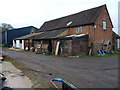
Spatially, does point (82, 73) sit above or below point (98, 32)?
below

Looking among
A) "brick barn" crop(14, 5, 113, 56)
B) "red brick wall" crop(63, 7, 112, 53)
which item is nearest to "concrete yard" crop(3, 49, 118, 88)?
"brick barn" crop(14, 5, 113, 56)

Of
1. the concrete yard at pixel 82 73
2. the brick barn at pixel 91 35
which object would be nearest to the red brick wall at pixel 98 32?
the brick barn at pixel 91 35

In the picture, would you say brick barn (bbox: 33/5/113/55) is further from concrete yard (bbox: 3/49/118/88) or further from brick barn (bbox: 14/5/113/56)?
concrete yard (bbox: 3/49/118/88)

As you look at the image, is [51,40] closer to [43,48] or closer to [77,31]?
[43,48]

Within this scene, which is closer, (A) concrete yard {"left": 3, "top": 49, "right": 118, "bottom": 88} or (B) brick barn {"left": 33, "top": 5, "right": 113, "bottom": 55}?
(A) concrete yard {"left": 3, "top": 49, "right": 118, "bottom": 88}

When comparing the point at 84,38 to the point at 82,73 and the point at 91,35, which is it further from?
the point at 82,73

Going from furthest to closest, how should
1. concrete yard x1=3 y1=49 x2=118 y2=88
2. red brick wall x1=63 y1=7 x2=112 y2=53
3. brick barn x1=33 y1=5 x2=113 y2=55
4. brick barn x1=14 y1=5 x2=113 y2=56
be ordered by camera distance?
red brick wall x1=63 y1=7 x2=112 y2=53
brick barn x1=33 y1=5 x2=113 y2=55
brick barn x1=14 y1=5 x2=113 y2=56
concrete yard x1=3 y1=49 x2=118 y2=88

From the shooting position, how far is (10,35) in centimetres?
3684

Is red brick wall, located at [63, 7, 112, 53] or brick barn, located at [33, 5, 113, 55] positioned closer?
brick barn, located at [33, 5, 113, 55]

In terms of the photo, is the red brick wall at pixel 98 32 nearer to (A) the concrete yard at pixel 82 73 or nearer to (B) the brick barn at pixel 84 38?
(B) the brick barn at pixel 84 38

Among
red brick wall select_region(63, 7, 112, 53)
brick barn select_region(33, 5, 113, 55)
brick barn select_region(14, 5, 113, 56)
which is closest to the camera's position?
brick barn select_region(14, 5, 113, 56)

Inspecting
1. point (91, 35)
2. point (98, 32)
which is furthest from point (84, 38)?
point (98, 32)

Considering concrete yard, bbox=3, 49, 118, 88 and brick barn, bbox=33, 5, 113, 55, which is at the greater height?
brick barn, bbox=33, 5, 113, 55

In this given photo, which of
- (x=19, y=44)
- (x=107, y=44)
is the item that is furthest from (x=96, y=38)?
(x=19, y=44)
